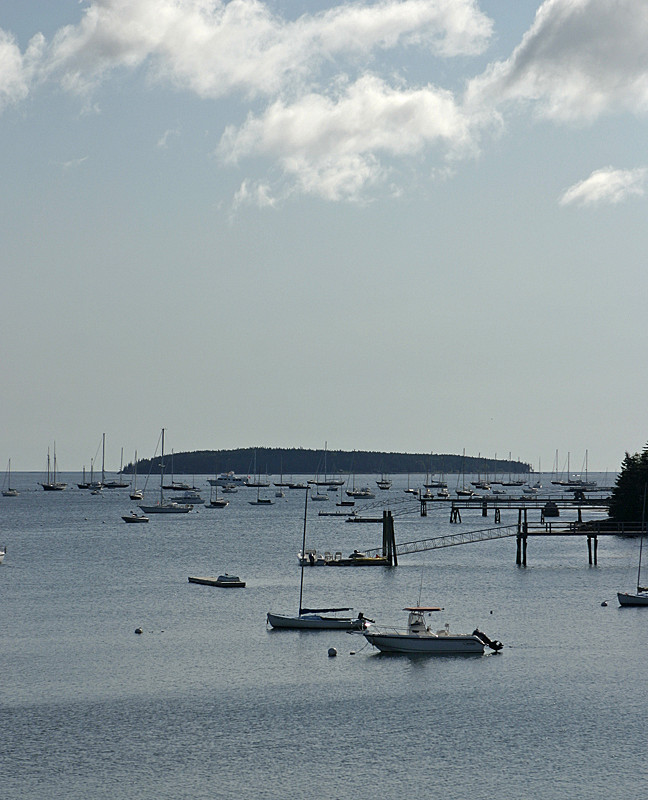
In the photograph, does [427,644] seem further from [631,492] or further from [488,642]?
[631,492]

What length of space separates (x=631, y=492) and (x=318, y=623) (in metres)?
81.2

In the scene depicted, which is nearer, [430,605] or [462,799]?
[462,799]

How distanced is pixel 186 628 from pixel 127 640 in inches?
227

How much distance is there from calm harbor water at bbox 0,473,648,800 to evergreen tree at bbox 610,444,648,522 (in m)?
39.0

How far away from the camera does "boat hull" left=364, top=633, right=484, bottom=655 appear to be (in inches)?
2712

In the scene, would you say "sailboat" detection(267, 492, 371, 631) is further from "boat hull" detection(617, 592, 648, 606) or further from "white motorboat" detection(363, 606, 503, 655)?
"boat hull" detection(617, 592, 648, 606)

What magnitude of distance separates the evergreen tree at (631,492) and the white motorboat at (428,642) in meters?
75.9

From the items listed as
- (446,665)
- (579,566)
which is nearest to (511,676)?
(446,665)

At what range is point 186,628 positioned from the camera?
78.9 m

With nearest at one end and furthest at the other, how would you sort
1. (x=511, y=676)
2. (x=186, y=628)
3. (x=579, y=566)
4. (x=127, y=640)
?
(x=511, y=676)
(x=127, y=640)
(x=186, y=628)
(x=579, y=566)

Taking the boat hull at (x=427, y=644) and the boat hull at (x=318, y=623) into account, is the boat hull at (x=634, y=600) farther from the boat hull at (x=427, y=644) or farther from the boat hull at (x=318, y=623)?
the boat hull at (x=427, y=644)

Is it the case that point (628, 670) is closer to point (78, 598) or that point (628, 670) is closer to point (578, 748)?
point (578, 748)

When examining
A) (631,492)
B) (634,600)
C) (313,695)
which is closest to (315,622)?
(313,695)

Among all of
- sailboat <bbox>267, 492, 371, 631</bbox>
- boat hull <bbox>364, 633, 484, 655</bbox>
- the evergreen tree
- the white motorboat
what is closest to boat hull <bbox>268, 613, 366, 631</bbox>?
sailboat <bbox>267, 492, 371, 631</bbox>
